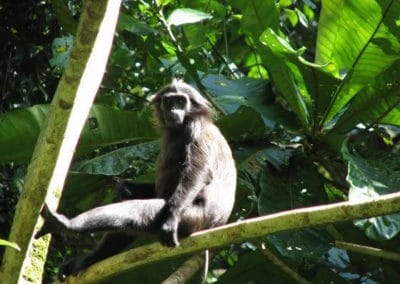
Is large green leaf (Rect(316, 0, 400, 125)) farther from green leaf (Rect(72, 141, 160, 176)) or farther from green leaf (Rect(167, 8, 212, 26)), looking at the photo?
green leaf (Rect(72, 141, 160, 176))

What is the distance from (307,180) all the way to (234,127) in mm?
803

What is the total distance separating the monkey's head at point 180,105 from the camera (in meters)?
6.45

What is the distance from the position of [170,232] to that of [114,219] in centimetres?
39

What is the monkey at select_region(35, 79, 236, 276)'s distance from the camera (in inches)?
213

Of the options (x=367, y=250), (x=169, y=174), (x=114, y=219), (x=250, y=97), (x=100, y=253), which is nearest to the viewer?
(x=367, y=250)

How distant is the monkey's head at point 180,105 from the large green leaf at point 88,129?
0.91 feet

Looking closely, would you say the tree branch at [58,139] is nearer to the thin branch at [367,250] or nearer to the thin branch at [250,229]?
the thin branch at [250,229]

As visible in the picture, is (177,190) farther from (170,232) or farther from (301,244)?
(301,244)

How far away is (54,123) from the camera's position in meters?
4.36

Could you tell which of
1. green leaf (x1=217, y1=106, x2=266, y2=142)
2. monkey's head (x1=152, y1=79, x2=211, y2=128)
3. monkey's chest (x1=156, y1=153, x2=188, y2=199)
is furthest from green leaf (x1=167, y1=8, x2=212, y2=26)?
monkey's chest (x1=156, y1=153, x2=188, y2=199)

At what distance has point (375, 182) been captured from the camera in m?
5.64

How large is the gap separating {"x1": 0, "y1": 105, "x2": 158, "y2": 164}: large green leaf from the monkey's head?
28 cm

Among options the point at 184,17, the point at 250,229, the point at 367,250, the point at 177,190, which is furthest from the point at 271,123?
the point at 250,229

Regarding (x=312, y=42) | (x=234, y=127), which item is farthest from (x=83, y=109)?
(x=312, y=42)
